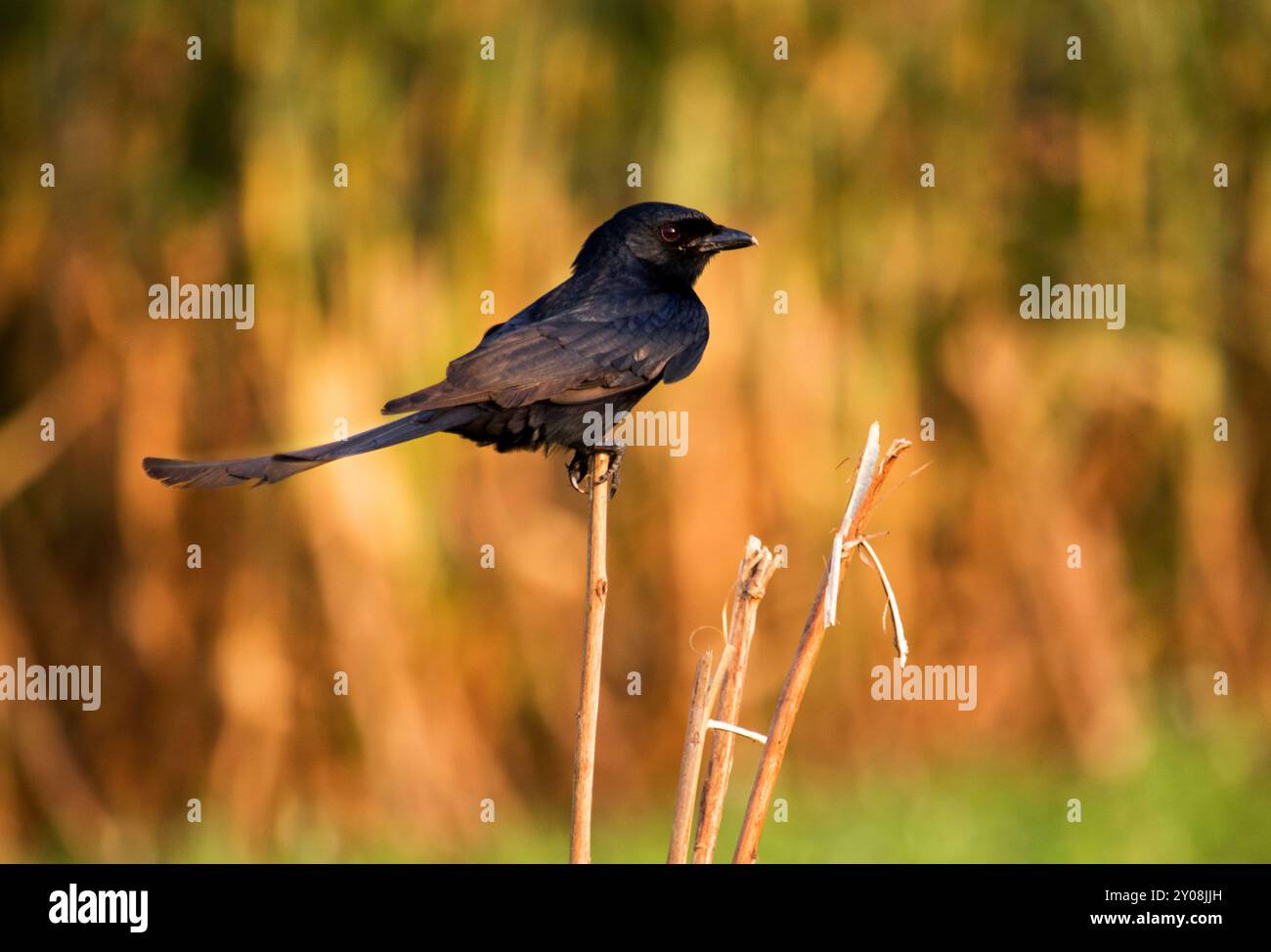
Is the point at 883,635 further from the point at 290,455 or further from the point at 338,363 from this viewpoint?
the point at 290,455

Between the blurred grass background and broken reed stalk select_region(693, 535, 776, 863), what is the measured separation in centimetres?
287

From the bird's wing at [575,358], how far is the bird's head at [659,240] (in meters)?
0.18

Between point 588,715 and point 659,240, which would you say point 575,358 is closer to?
point 659,240

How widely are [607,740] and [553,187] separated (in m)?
2.04

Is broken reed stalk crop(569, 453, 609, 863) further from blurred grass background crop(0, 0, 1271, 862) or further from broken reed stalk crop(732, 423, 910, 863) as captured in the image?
blurred grass background crop(0, 0, 1271, 862)

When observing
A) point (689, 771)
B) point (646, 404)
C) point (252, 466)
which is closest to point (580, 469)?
point (252, 466)

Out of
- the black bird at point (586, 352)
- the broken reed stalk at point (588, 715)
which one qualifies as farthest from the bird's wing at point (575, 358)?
the broken reed stalk at point (588, 715)

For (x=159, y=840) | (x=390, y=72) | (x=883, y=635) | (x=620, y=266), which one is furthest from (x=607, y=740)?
(x=620, y=266)

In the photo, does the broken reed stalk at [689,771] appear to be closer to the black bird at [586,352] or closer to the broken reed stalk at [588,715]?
the broken reed stalk at [588,715]

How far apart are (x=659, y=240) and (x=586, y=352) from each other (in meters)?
0.49

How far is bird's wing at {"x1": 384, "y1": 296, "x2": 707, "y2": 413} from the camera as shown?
241 centimetres

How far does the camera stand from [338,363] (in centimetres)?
473

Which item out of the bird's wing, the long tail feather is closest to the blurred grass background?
the bird's wing

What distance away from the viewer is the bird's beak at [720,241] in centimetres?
291
